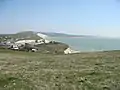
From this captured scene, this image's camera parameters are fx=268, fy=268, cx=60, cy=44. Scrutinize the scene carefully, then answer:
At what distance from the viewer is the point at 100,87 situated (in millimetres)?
20734

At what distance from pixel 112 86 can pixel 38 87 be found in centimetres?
573

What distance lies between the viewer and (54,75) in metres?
25.9

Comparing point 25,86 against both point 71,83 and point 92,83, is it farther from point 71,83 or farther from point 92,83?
point 92,83

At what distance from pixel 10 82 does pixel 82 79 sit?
622cm

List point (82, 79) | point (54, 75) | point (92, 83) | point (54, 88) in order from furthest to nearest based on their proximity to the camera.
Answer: point (54, 75) < point (82, 79) < point (92, 83) < point (54, 88)

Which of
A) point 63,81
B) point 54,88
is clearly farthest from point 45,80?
point 54,88

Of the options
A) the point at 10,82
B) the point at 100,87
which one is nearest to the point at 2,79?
the point at 10,82

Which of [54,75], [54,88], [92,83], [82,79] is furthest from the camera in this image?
[54,75]

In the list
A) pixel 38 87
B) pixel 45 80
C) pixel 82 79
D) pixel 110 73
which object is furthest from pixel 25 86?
pixel 110 73

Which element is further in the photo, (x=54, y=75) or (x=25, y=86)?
(x=54, y=75)

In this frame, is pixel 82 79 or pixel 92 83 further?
pixel 82 79

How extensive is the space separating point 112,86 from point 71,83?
3.49m

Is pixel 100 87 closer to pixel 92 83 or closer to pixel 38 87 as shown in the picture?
pixel 92 83

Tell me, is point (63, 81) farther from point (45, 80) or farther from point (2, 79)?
point (2, 79)
